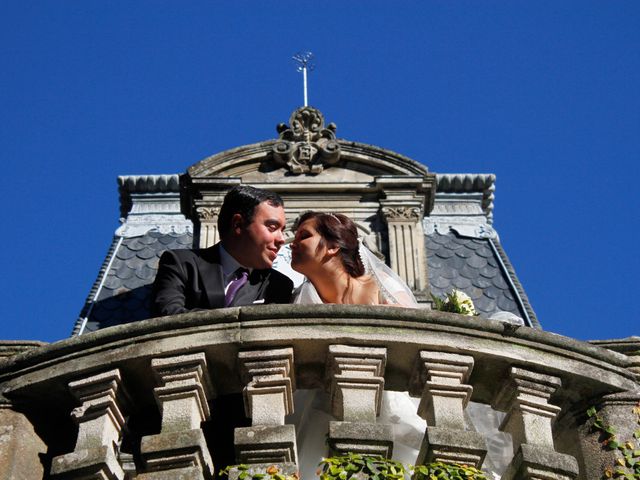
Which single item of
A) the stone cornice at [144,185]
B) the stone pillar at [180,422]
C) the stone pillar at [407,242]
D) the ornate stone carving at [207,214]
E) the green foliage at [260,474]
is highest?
the stone cornice at [144,185]

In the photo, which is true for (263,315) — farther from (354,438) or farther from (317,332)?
(354,438)

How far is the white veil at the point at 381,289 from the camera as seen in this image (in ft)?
25.4

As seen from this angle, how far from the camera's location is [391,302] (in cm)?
783

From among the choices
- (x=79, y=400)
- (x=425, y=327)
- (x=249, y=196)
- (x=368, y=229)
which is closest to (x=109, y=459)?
(x=79, y=400)

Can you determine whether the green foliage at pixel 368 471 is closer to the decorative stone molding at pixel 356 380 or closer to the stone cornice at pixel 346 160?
the decorative stone molding at pixel 356 380

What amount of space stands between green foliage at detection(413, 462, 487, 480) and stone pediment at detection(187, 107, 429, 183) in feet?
27.7

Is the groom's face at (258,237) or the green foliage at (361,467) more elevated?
the groom's face at (258,237)

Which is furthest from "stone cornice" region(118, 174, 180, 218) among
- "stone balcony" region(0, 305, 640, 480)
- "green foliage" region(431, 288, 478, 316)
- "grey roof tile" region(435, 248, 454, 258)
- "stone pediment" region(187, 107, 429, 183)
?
"stone balcony" region(0, 305, 640, 480)

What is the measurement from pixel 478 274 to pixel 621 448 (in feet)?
26.4

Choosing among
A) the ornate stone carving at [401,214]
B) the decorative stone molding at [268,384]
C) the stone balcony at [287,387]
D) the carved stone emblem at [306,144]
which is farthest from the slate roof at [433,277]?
the decorative stone molding at [268,384]

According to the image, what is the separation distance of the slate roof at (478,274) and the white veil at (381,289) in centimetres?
557

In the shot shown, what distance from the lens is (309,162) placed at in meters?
14.5

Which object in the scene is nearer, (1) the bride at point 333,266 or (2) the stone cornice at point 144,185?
(1) the bride at point 333,266

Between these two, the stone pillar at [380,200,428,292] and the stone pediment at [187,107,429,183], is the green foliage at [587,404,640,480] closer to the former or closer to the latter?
the stone pillar at [380,200,428,292]
